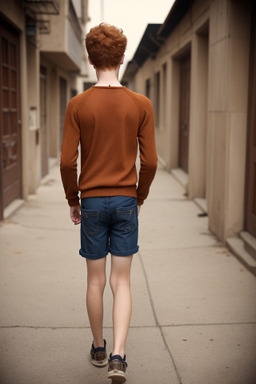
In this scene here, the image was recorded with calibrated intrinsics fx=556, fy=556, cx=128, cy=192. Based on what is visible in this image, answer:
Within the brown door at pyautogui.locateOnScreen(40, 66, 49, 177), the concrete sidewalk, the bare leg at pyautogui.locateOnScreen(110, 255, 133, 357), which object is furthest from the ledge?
the brown door at pyautogui.locateOnScreen(40, 66, 49, 177)

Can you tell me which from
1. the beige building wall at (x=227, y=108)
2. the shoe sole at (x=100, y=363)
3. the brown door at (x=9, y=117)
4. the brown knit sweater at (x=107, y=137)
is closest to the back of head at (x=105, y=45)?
the brown knit sweater at (x=107, y=137)

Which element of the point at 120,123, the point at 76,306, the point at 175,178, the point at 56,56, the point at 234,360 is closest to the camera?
the point at 120,123

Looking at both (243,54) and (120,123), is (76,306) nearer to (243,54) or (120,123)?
(120,123)

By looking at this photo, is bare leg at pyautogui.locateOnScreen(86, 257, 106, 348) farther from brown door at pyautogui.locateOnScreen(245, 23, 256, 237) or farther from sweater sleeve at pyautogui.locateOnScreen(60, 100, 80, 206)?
brown door at pyautogui.locateOnScreen(245, 23, 256, 237)

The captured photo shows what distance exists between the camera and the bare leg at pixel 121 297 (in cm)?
304

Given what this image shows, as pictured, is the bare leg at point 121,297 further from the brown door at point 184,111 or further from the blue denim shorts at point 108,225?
the brown door at point 184,111

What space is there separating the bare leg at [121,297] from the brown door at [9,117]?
4485 mm

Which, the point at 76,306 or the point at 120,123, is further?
the point at 76,306

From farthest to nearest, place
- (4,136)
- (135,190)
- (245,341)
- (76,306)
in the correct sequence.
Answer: (4,136), (76,306), (245,341), (135,190)

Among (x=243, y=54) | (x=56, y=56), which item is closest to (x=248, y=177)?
(x=243, y=54)

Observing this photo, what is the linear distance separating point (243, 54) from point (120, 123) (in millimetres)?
3524

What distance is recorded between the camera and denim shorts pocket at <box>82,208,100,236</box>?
2.96m

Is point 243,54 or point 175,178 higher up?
point 243,54

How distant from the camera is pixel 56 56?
13.5m
